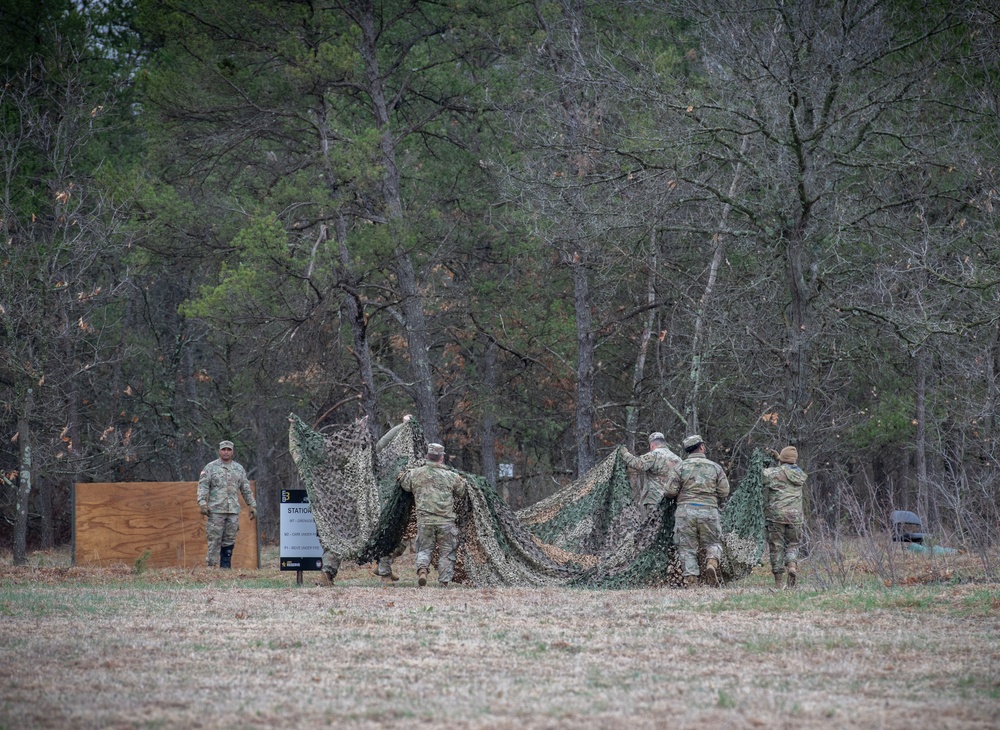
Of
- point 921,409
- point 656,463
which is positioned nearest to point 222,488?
point 656,463

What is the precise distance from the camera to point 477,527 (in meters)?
15.6

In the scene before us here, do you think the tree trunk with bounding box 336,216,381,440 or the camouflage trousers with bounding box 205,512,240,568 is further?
the tree trunk with bounding box 336,216,381,440

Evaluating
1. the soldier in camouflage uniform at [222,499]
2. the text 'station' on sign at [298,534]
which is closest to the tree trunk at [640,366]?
the soldier in camouflage uniform at [222,499]

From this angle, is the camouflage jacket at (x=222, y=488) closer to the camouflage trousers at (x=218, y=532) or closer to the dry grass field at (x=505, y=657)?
the camouflage trousers at (x=218, y=532)

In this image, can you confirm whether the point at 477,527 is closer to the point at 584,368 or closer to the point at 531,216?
the point at 531,216

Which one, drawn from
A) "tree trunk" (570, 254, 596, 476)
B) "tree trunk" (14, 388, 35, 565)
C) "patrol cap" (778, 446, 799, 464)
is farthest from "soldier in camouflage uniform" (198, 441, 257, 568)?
"tree trunk" (570, 254, 596, 476)

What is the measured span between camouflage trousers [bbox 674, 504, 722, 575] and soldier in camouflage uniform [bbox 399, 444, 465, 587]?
2752mm

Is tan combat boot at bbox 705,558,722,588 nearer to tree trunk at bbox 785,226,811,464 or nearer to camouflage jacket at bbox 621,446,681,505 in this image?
camouflage jacket at bbox 621,446,681,505

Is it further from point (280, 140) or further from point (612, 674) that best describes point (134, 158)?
point (612, 674)

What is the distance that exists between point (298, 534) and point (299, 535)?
0.06ft

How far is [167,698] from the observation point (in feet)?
25.7

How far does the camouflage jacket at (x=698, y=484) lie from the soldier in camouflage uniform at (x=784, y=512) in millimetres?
883

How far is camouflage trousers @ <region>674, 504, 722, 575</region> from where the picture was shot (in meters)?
15.0

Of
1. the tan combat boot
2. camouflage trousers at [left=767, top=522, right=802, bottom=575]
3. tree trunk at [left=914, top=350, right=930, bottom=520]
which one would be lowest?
the tan combat boot
